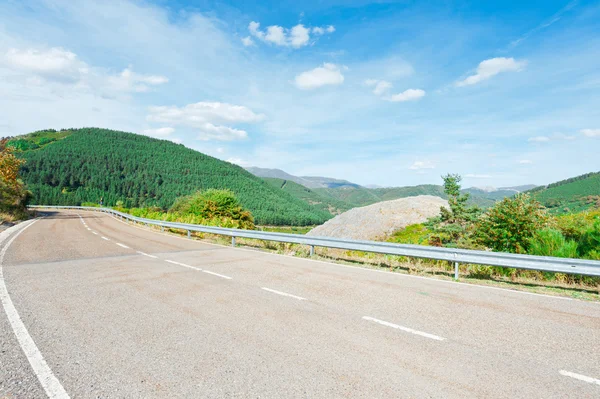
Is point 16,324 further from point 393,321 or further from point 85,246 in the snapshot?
point 85,246

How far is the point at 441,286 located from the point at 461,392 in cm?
458

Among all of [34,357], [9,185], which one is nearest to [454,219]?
[34,357]

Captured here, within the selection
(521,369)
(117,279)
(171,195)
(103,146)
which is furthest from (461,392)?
(103,146)

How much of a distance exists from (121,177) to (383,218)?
174219mm

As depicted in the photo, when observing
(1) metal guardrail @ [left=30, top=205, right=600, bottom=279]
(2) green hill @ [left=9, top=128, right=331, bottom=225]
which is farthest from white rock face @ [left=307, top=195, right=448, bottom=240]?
(2) green hill @ [left=9, top=128, right=331, bottom=225]

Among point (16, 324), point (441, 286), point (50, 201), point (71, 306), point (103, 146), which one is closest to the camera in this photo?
point (16, 324)

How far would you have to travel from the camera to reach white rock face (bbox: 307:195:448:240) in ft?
55.7

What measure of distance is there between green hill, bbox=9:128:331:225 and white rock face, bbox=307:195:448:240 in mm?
120715

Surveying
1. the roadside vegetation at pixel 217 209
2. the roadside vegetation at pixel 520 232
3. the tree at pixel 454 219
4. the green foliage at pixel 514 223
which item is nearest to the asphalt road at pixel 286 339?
the roadside vegetation at pixel 520 232

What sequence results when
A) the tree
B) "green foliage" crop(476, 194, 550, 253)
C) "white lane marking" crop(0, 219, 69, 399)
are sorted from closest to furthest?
"white lane marking" crop(0, 219, 69, 399) → "green foliage" crop(476, 194, 550, 253) → the tree

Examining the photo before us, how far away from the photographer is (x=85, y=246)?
12.8 m

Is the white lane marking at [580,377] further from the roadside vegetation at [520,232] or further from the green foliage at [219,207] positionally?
the green foliage at [219,207]

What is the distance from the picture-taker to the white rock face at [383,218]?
17.0m

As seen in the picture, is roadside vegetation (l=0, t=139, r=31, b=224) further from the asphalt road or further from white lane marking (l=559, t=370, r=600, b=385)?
white lane marking (l=559, t=370, r=600, b=385)
